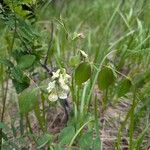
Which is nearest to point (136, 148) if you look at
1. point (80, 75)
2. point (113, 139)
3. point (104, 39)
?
point (113, 139)

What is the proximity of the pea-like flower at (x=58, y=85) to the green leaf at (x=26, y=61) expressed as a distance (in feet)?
0.70

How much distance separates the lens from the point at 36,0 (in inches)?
57.8

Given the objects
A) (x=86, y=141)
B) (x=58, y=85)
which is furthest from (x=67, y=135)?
(x=58, y=85)

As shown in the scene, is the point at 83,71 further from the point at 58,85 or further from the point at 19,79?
the point at 19,79

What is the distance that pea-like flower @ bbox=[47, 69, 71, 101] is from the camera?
1.22 meters

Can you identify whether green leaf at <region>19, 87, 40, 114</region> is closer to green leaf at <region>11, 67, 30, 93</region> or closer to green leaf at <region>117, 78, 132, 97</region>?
green leaf at <region>11, 67, 30, 93</region>

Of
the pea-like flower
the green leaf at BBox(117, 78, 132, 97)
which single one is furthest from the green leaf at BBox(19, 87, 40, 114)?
the green leaf at BBox(117, 78, 132, 97)

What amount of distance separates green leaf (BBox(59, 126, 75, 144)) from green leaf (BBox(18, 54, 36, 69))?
220 millimetres

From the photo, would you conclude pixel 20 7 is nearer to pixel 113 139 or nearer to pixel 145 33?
pixel 113 139

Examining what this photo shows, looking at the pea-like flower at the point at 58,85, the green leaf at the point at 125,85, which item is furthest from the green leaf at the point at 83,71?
the green leaf at the point at 125,85

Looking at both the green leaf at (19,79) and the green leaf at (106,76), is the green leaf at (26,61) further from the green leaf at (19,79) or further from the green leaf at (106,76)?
the green leaf at (106,76)

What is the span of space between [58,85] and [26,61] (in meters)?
0.24

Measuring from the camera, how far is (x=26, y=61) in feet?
4.75

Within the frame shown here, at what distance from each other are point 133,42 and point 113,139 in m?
0.66
